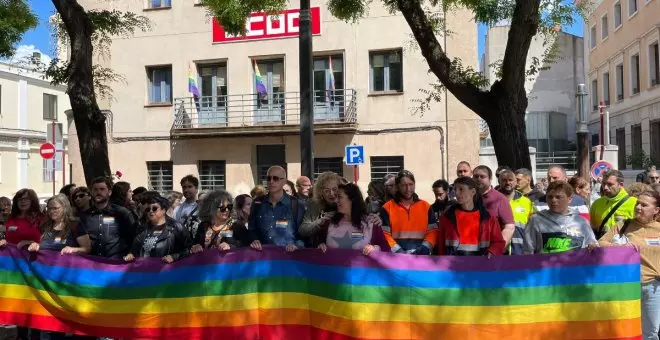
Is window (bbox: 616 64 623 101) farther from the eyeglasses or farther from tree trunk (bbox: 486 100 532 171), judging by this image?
the eyeglasses

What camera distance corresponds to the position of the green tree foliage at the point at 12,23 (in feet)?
42.2

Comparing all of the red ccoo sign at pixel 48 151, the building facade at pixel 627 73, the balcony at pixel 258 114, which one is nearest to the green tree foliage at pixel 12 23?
the red ccoo sign at pixel 48 151

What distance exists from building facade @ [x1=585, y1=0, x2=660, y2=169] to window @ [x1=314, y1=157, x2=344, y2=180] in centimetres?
1547

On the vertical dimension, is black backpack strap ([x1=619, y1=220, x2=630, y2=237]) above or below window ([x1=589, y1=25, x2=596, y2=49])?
below

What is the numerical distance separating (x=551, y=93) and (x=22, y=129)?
111ft

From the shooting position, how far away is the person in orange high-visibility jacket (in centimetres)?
629

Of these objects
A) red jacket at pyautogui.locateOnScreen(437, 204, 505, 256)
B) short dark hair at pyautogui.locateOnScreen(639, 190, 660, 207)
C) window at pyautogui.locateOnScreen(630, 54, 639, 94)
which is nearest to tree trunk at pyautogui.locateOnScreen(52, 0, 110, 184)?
red jacket at pyautogui.locateOnScreen(437, 204, 505, 256)

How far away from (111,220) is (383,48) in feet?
48.5

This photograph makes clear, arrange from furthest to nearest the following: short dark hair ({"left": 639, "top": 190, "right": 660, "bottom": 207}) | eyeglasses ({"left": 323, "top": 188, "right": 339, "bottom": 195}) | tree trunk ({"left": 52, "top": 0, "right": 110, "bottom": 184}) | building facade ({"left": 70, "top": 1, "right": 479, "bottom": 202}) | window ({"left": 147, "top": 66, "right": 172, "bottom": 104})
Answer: window ({"left": 147, "top": 66, "right": 172, "bottom": 104}) → building facade ({"left": 70, "top": 1, "right": 479, "bottom": 202}) → tree trunk ({"left": 52, "top": 0, "right": 110, "bottom": 184}) → eyeglasses ({"left": 323, "top": 188, "right": 339, "bottom": 195}) → short dark hair ({"left": 639, "top": 190, "right": 660, "bottom": 207})

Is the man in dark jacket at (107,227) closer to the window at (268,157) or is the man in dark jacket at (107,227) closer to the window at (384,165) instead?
the window at (384,165)

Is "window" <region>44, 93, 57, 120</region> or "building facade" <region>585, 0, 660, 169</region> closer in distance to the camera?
"building facade" <region>585, 0, 660, 169</region>

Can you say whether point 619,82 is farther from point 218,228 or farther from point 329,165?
point 218,228

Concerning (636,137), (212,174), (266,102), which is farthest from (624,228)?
(636,137)

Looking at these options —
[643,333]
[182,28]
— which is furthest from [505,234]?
[182,28]
